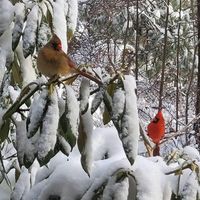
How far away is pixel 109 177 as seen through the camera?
634 millimetres

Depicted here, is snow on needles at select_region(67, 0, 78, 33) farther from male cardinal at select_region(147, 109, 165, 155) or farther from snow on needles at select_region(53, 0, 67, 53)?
male cardinal at select_region(147, 109, 165, 155)

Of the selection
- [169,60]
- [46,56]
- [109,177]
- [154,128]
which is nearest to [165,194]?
[109,177]

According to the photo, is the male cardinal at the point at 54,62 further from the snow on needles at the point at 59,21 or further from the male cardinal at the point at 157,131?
the male cardinal at the point at 157,131

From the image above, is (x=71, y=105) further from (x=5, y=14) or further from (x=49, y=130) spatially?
(x=5, y=14)

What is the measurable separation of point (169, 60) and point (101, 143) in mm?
4314

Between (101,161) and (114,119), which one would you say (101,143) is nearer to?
(101,161)

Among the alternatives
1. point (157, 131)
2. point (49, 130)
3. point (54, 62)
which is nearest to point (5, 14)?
point (54, 62)

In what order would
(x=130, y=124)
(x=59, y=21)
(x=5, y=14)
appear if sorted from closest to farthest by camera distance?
(x=130, y=124) < (x=5, y=14) < (x=59, y=21)

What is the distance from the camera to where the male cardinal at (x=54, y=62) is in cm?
66

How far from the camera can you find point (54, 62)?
0.68 metres

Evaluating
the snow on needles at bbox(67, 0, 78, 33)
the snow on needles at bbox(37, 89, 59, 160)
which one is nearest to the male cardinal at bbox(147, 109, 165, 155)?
the snow on needles at bbox(67, 0, 78, 33)

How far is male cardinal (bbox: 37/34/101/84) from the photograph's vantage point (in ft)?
2.18

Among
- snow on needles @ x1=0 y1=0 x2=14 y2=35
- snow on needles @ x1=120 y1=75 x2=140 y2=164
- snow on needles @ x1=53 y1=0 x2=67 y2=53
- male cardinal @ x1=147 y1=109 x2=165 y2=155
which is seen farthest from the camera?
male cardinal @ x1=147 y1=109 x2=165 y2=155

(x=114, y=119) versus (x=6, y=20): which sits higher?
(x=6, y=20)
